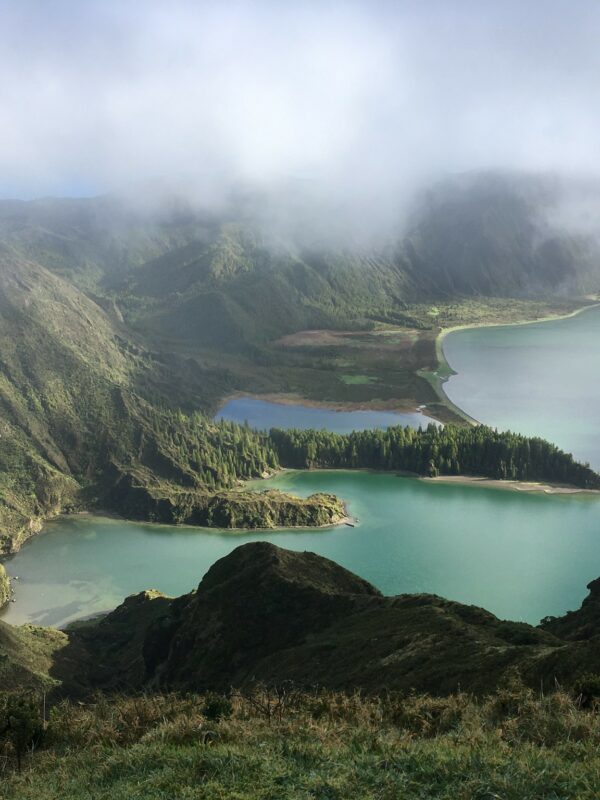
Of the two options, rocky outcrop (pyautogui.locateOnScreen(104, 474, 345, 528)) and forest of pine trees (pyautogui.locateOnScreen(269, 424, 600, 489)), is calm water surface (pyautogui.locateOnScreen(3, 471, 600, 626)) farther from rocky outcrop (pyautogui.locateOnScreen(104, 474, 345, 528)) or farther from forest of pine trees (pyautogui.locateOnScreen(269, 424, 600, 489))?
forest of pine trees (pyautogui.locateOnScreen(269, 424, 600, 489))

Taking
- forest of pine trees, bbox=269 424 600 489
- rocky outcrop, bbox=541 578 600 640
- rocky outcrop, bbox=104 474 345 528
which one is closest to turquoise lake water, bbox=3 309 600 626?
rocky outcrop, bbox=104 474 345 528

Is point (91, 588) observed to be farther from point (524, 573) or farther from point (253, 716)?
point (253, 716)

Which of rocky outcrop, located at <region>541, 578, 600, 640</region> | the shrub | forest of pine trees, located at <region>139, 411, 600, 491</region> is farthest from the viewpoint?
forest of pine trees, located at <region>139, 411, 600, 491</region>

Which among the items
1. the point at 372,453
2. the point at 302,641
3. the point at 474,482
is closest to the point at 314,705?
the point at 302,641

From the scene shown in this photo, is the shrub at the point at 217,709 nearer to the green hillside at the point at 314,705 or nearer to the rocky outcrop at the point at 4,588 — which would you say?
the green hillside at the point at 314,705

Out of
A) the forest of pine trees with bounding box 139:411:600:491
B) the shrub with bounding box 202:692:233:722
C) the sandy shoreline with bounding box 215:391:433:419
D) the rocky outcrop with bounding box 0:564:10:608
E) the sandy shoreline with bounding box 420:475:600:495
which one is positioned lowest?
the rocky outcrop with bounding box 0:564:10:608

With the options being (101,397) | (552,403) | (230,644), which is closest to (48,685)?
(230,644)
